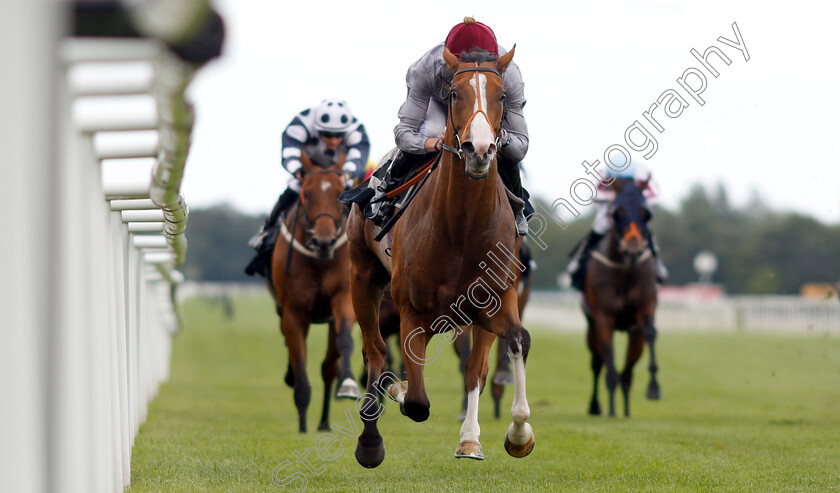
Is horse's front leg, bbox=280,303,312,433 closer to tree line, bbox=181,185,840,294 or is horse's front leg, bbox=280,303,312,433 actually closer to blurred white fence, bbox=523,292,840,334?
blurred white fence, bbox=523,292,840,334

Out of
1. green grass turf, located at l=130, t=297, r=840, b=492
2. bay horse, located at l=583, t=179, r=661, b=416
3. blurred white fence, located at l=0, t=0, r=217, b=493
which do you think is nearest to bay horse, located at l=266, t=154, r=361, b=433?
green grass turf, located at l=130, t=297, r=840, b=492

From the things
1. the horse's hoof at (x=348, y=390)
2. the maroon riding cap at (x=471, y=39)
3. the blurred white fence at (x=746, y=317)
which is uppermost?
the maroon riding cap at (x=471, y=39)

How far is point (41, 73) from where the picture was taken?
219 cm

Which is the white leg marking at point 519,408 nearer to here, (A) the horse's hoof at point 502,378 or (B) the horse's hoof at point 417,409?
(B) the horse's hoof at point 417,409

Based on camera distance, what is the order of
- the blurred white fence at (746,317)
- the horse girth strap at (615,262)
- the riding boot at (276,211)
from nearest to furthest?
the riding boot at (276,211) < the horse girth strap at (615,262) < the blurred white fence at (746,317)

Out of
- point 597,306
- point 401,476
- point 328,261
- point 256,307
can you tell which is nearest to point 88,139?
point 401,476

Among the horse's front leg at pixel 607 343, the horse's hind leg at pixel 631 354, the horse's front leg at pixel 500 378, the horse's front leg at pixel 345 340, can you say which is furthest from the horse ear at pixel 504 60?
the horse's hind leg at pixel 631 354

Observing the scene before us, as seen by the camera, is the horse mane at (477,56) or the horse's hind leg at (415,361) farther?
the horse's hind leg at (415,361)

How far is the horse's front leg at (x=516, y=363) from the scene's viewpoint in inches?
197

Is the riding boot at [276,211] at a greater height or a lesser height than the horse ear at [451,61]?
lesser

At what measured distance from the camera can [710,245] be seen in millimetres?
76250

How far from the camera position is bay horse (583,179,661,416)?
10.6 m

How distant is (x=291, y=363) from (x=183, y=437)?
135 centimetres

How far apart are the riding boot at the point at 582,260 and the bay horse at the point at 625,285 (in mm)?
324
